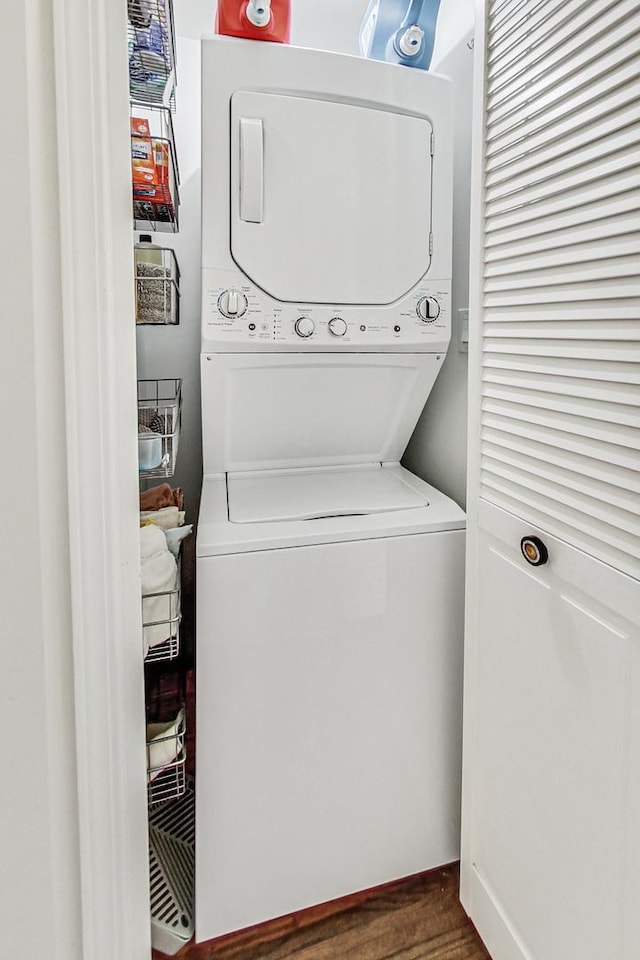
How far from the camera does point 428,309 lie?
1.58 meters

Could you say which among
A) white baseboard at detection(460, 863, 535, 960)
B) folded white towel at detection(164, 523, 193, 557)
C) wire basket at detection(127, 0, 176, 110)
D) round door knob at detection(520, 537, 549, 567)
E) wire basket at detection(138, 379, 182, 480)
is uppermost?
wire basket at detection(127, 0, 176, 110)

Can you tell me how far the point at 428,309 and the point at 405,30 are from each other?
74 cm

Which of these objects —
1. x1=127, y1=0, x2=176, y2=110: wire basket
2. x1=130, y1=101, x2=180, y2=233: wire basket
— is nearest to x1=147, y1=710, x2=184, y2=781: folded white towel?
x1=130, y1=101, x2=180, y2=233: wire basket

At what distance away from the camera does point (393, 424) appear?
70.8 inches

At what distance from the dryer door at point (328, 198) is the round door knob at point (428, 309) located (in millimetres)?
64

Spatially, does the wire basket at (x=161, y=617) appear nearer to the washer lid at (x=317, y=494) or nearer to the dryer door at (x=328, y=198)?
the washer lid at (x=317, y=494)

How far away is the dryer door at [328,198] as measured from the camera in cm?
138

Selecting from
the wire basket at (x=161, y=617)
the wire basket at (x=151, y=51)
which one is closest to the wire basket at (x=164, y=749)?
the wire basket at (x=161, y=617)

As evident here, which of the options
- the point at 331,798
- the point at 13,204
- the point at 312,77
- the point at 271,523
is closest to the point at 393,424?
the point at 271,523

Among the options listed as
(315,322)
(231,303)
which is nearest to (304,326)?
(315,322)

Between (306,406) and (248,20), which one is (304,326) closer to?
(306,406)

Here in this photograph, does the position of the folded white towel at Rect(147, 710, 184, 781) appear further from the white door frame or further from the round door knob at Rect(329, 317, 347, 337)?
the round door knob at Rect(329, 317, 347, 337)

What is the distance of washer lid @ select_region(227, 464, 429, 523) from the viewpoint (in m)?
1.45

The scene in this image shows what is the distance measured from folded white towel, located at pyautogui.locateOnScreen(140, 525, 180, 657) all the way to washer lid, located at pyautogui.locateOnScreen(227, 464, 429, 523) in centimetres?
20
